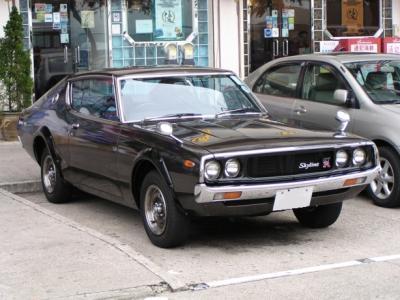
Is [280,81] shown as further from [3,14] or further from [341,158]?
[3,14]

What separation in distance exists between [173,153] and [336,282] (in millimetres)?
1668

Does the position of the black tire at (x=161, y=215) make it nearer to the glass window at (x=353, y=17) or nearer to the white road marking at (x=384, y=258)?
the white road marking at (x=384, y=258)

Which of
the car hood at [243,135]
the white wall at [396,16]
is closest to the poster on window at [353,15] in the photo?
the white wall at [396,16]

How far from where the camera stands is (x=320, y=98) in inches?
341

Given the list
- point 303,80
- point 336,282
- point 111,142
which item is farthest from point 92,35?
point 336,282

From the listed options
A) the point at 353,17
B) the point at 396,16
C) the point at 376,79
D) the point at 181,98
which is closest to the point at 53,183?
the point at 181,98

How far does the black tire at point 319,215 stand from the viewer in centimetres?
675

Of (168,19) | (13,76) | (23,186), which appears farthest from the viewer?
(168,19)

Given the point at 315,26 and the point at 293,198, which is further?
the point at 315,26

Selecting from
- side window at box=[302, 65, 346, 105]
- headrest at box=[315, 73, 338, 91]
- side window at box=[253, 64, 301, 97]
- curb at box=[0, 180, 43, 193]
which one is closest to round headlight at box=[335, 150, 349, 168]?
side window at box=[302, 65, 346, 105]

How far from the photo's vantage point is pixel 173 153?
229 inches

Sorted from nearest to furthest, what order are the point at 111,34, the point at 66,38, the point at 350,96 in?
the point at 350,96 < the point at 66,38 < the point at 111,34

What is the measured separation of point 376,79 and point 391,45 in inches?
264

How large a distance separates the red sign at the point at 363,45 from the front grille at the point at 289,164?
354 inches
